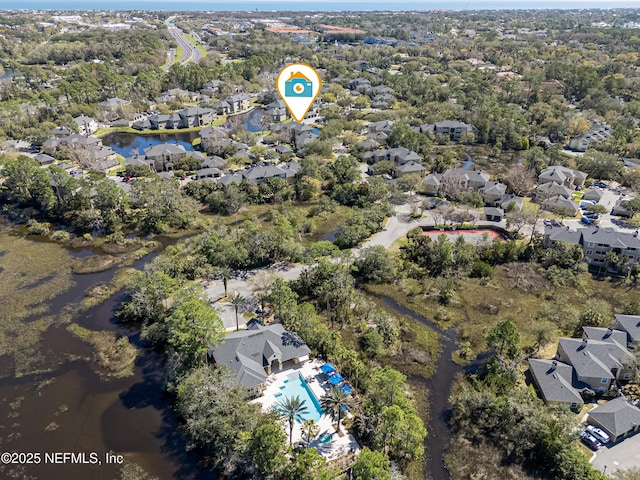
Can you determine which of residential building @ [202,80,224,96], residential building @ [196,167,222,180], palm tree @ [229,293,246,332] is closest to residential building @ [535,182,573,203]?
palm tree @ [229,293,246,332]

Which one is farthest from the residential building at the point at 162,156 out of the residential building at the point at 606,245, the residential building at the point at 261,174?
the residential building at the point at 606,245

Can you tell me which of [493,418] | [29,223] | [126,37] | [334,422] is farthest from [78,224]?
[126,37]

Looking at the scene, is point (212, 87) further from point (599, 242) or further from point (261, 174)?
point (599, 242)

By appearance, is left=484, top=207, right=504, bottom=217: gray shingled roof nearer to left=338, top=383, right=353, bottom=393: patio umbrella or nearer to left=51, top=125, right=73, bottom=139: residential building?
left=338, top=383, right=353, bottom=393: patio umbrella

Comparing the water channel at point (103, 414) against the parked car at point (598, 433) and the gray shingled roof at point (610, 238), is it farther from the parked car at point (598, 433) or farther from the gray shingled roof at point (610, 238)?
the gray shingled roof at point (610, 238)

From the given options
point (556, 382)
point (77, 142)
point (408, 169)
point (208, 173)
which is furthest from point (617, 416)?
point (77, 142)

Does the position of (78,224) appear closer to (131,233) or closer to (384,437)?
(131,233)
